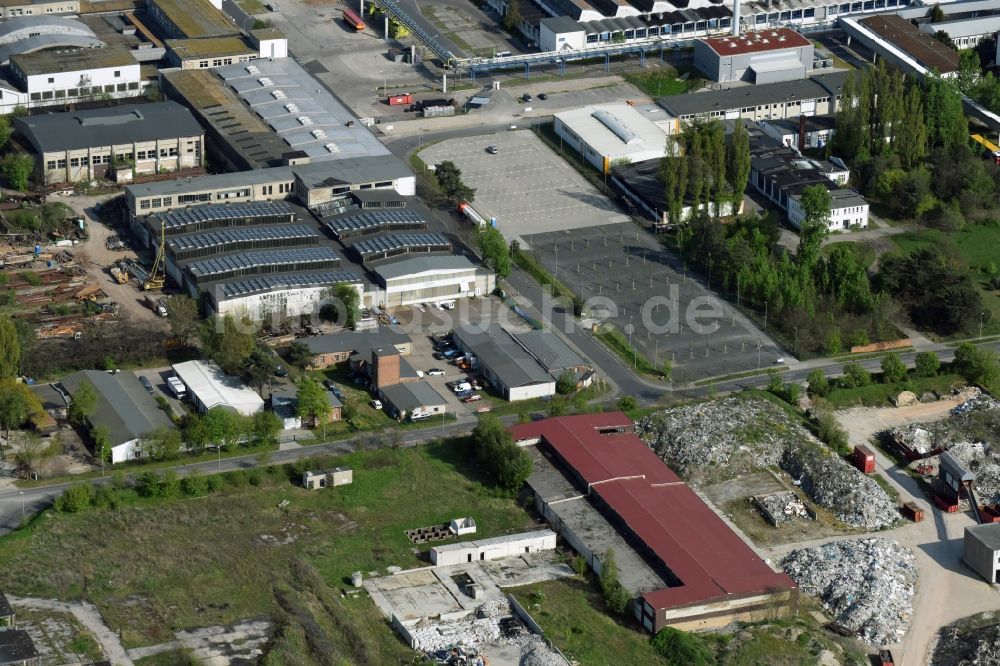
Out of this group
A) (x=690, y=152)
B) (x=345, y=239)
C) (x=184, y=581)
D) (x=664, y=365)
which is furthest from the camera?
(x=690, y=152)

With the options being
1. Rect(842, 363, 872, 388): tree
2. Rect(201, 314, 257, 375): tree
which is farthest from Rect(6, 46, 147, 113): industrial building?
Rect(842, 363, 872, 388): tree

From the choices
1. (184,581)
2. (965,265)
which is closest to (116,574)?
(184,581)

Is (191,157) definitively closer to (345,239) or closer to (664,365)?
(345,239)

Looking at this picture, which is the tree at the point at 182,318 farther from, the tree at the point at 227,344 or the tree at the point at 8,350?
the tree at the point at 8,350

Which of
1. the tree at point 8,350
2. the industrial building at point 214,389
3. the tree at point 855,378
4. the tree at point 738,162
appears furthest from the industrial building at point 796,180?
the tree at point 8,350

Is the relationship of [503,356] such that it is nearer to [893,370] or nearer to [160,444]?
[160,444]

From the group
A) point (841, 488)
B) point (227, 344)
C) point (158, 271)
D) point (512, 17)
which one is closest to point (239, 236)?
point (158, 271)
